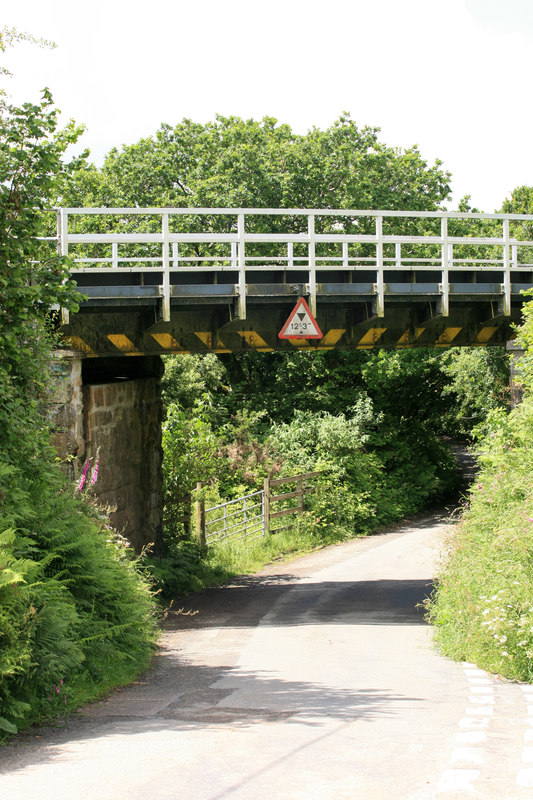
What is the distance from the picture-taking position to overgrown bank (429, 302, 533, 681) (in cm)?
980

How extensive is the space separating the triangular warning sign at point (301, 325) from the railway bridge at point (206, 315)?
Result: 20 centimetres

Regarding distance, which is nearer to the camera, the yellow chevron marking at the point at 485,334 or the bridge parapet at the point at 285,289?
the bridge parapet at the point at 285,289

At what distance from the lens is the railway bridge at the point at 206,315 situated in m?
15.4

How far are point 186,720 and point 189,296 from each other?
9.15 metres

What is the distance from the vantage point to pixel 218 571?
2002cm

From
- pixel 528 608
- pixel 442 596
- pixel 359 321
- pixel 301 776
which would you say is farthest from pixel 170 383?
pixel 301 776

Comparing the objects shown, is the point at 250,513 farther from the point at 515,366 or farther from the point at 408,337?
the point at 515,366

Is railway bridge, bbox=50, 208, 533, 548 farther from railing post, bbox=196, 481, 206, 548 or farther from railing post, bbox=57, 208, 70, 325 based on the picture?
railing post, bbox=196, 481, 206, 548

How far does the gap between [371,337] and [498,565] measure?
304 inches

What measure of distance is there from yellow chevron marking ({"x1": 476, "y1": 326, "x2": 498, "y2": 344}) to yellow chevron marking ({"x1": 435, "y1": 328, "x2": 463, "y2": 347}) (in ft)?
1.57

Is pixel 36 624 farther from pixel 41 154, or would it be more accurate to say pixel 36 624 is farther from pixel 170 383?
pixel 170 383

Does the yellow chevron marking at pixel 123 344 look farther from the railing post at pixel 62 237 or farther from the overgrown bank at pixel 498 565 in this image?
the overgrown bank at pixel 498 565

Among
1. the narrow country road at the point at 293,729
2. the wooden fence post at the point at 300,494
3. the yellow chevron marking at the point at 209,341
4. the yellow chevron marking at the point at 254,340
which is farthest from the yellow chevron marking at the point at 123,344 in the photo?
the wooden fence post at the point at 300,494

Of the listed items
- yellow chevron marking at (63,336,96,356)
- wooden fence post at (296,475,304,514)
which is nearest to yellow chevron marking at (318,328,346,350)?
yellow chevron marking at (63,336,96,356)
